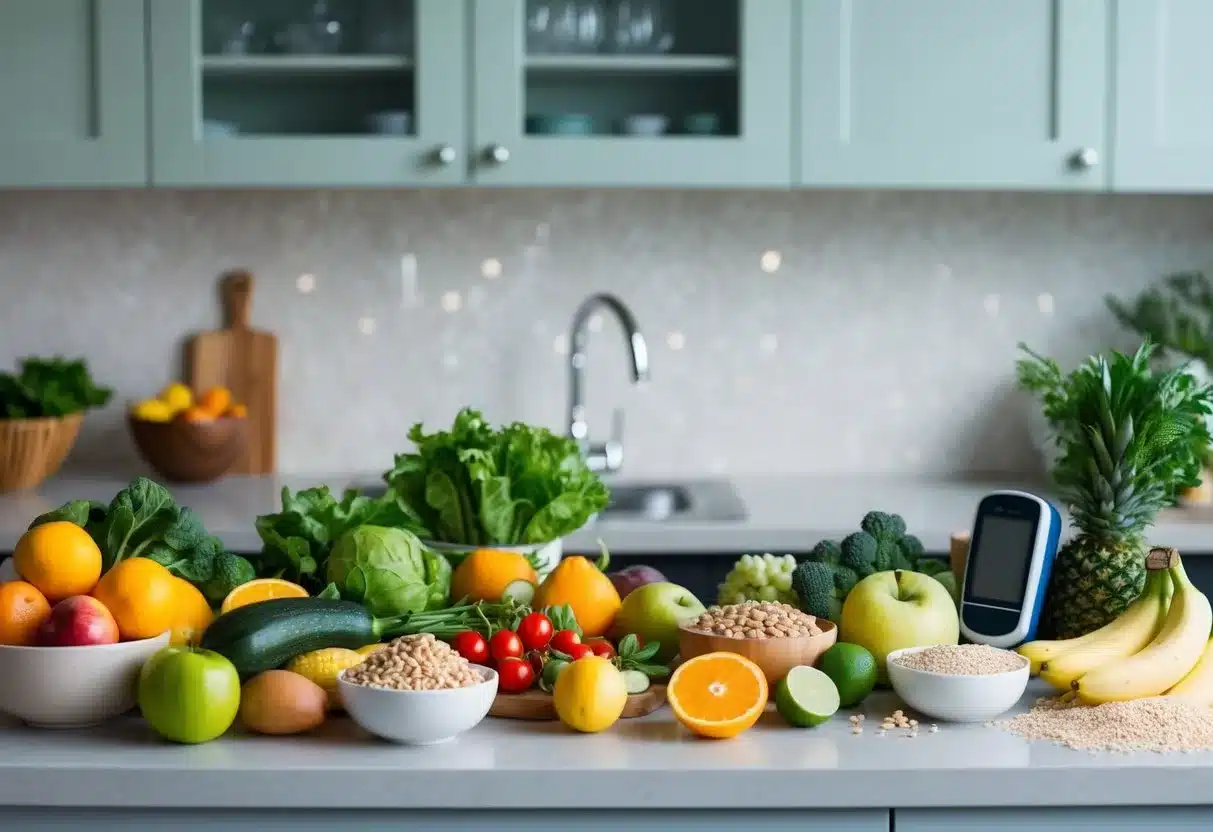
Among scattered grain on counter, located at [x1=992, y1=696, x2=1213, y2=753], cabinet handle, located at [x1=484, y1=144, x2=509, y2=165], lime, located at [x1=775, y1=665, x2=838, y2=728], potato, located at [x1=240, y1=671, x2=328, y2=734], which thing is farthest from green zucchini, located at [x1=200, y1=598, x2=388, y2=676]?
cabinet handle, located at [x1=484, y1=144, x2=509, y2=165]

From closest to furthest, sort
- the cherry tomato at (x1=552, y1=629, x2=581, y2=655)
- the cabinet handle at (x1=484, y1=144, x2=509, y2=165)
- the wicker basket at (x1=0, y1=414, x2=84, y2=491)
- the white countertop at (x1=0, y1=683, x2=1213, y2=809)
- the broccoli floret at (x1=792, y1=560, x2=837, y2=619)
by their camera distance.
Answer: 1. the white countertop at (x1=0, y1=683, x2=1213, y2=809)
2. the cherry tomato at (x1=552, y1=629, x2=581, y2=655)
3. the broccoli floret at (x1=792, y1=560, x2=837, y2=619)
4. the cabinet handle at (x1=484, y1=144, x2=509, y2=165)
5. the wicker basket at (x1=0, y1=414, x2=84, y2=491)

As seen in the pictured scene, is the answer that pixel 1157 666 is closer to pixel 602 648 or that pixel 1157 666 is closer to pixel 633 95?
pixel 602 648

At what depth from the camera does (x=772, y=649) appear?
1.49 metres

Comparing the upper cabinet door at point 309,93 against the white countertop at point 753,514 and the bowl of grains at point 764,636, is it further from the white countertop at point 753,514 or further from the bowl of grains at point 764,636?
the bowl of grains at point 764,636

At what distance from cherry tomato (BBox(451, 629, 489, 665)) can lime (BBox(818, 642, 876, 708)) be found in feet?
1.17

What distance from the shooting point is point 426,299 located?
3.40m

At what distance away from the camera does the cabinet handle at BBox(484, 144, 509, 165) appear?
9.52 ft

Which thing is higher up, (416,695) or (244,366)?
(244,366)

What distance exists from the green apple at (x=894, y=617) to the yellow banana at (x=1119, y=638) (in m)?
0.12

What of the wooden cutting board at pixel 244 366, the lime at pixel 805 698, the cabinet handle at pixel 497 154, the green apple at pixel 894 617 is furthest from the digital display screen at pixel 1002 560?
the wooden cutting board at pixel 244 366

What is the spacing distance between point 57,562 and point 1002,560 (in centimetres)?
103

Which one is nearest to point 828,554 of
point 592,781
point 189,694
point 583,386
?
point 592,781

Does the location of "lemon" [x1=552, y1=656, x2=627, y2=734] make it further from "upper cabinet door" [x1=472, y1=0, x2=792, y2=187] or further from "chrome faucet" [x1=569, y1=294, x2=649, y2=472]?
"chrome faucet" [x1=569, y1=294, x2=649, y2=472]

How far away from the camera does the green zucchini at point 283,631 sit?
4.64ft
